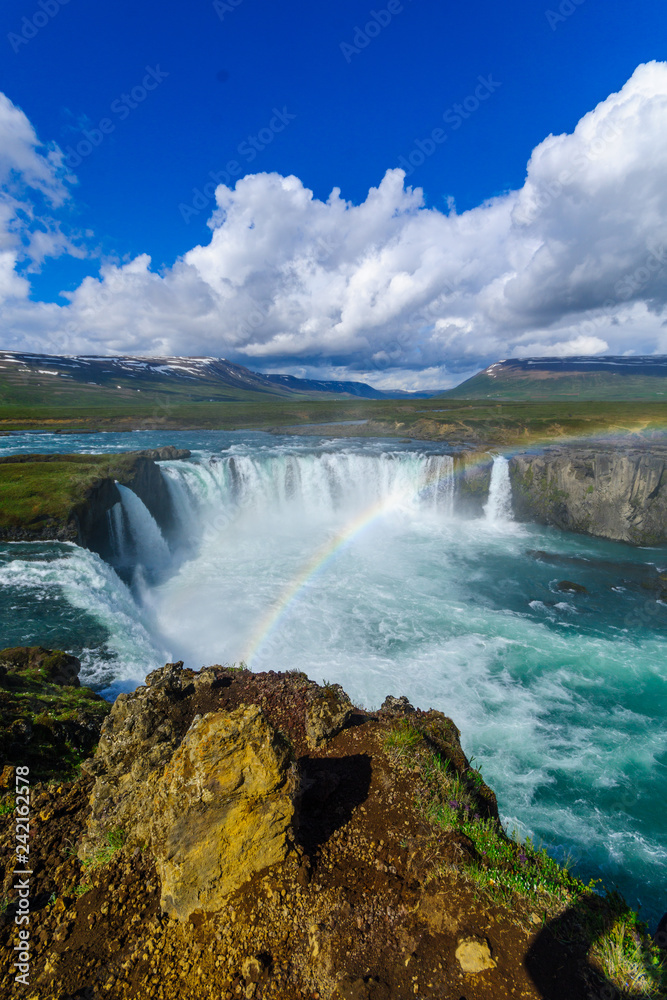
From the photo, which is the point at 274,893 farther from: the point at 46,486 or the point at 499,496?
the point at 499,496

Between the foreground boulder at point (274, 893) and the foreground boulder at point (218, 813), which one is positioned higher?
the foreground boulder at point (218, 813)

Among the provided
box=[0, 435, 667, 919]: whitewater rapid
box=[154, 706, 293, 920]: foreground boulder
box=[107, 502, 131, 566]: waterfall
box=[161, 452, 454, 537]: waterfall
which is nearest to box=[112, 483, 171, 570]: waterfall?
box=[0, 435, 667, 919]: whitewater rapid

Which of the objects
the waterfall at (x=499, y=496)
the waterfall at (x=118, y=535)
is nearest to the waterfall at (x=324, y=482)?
the waterfall at (x=499, y=496)

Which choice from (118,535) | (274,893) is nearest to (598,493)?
(118,535)

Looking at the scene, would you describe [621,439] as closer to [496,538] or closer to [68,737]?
[496,538]

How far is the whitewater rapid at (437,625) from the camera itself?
13.0 metres

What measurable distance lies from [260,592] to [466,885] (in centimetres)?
2240

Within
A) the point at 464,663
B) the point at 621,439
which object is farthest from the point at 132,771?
the point at 621,439

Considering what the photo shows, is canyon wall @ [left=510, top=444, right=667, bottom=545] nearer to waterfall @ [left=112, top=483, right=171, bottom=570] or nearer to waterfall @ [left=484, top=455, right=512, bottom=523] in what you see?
A: waterfall @ [left=484, top=455, right=512, bottom=523]

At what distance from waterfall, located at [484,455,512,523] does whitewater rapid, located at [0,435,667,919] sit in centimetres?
23

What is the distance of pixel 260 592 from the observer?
26484 mm

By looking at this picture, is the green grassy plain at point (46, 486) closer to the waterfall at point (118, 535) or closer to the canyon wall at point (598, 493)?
the waterfall at point (118, 535)

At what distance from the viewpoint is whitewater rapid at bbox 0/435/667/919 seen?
1300 cm

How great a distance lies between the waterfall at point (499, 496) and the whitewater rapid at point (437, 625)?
23 cm
